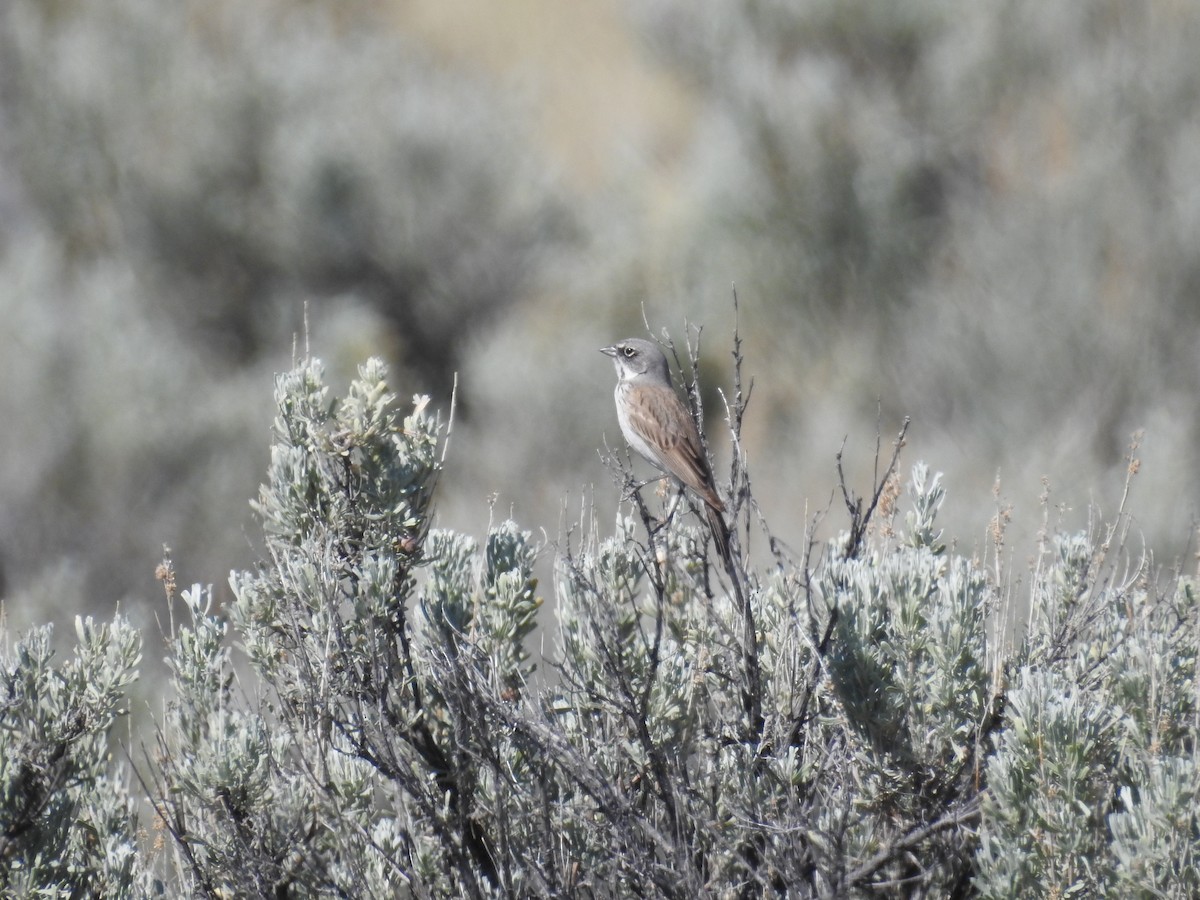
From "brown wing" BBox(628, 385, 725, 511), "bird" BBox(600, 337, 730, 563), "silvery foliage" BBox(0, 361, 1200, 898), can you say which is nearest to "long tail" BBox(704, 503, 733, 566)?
"silvery foliage" BBox(0, 361, 1200, 898)

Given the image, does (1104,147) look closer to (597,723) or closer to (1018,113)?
(1018,113)

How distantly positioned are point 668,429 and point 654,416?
0.14 metres

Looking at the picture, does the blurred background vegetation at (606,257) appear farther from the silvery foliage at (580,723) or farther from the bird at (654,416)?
the silvery foliage at (580,723)

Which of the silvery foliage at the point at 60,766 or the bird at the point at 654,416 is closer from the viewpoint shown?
the silvery foliage at the point at 60,766

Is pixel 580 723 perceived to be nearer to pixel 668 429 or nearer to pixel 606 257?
pixel 668 429

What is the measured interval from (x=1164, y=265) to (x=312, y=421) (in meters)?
11.3

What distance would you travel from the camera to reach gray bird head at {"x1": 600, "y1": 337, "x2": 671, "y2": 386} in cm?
686

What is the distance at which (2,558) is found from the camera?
506 inches

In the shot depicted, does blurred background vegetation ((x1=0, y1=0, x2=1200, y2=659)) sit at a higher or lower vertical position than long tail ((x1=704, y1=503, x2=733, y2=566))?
higher

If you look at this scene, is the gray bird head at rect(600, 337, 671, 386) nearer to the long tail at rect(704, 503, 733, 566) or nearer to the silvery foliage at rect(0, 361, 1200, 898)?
the long tail at rect(704, 503, 733, 566)

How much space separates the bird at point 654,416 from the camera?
6043mm

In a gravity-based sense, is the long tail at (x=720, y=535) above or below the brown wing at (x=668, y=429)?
below

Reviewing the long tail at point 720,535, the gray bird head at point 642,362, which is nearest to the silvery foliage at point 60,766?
the long tail at point 720,535

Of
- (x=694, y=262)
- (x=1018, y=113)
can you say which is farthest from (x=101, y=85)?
(x=1018, y=113)
